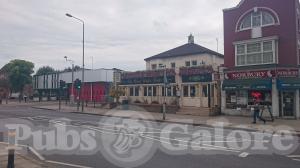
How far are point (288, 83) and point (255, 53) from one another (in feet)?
13.3

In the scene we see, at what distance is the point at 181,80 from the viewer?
32375 millimetres

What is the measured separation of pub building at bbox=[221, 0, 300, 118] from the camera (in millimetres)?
24734

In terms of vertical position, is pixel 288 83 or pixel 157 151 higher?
pixel 288 83

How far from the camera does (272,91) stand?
985 inches

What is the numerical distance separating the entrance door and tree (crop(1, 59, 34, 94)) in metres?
59.4

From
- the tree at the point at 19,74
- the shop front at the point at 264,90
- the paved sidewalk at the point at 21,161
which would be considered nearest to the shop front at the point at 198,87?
the shop front at the point at 264,90

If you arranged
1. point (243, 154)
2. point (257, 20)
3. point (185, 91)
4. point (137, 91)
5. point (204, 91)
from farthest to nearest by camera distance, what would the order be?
1. point (137, 91)
2. point (185, 91)
3. point (204, 91)
4. point (257, 20)
5. point (243, 154)

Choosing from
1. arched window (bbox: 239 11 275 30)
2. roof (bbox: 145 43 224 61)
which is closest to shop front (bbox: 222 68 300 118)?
arched window (bbox: 239 11 275 30)

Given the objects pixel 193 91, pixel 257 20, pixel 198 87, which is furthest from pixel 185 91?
pixel 257 20

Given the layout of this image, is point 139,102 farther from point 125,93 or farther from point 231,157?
point 231,157

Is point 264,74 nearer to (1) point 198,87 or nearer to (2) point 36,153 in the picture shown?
(1) point 198,87

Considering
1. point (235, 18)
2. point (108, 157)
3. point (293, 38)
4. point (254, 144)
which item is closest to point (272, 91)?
point (293, 38)

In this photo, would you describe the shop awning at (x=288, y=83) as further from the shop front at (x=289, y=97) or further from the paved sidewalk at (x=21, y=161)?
the paved sidewalk at (x=21, y=161)

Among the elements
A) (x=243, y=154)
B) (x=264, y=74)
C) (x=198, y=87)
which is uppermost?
(x=264, y=74)
